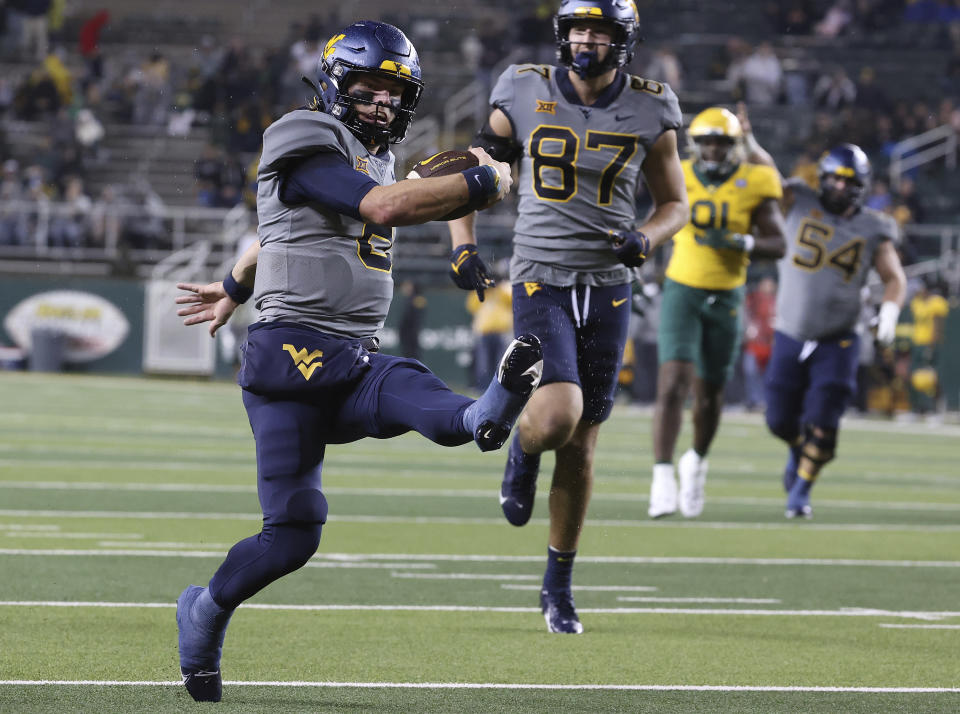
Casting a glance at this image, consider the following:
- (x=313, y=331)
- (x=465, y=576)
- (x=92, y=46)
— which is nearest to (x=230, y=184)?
(x=92, y=46)

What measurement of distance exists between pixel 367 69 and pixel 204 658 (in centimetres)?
155

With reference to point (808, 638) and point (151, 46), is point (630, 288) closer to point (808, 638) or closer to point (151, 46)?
point (808, 638)

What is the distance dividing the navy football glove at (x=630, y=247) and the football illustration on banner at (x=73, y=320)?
1911 centimetres

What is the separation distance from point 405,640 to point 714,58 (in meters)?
22.5

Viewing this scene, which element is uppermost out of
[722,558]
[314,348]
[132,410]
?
[314,348]

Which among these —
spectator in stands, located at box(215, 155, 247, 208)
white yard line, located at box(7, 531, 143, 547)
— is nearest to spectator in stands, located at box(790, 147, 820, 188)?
spectator in stands, located at box(215, 155, 247, 208)

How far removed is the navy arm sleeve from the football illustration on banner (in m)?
20.1

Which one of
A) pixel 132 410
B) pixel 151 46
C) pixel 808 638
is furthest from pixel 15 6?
pixel 808 638

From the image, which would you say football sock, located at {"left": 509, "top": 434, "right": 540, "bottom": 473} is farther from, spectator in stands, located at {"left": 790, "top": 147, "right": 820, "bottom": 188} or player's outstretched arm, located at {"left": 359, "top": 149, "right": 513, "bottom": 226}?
spectator in stands, located at {"left": 790, "top": 147, "right": 820, "bottom": 188}

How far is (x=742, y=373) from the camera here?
21.6 metres

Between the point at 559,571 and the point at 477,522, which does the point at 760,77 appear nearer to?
the point at 477,522

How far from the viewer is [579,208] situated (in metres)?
5.93

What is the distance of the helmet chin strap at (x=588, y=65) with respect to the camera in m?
5.82

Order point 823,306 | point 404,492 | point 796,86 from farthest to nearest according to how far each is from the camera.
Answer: point 796,86 → point 404,492 → point 823,306
